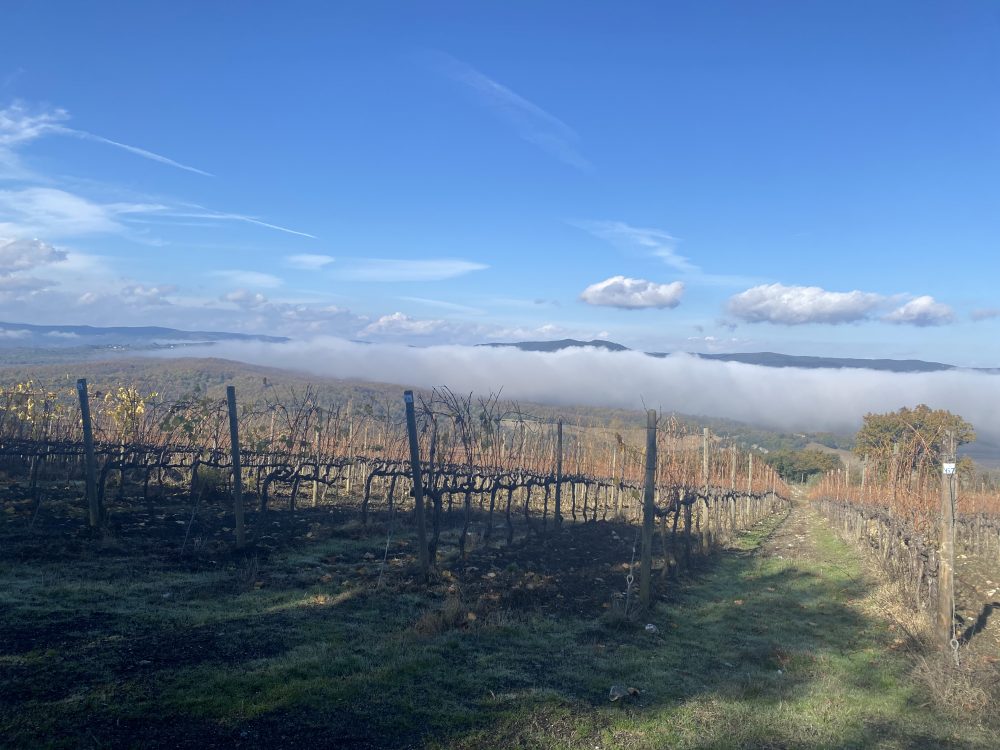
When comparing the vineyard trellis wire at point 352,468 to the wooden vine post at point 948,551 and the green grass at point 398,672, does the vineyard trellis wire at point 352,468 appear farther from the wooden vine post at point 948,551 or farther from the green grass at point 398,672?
the wooden vine post at point 948,551

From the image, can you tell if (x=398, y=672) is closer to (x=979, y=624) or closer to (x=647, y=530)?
(x=647, y=530)

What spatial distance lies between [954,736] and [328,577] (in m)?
8.67

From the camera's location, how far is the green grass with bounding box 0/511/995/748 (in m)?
5.74

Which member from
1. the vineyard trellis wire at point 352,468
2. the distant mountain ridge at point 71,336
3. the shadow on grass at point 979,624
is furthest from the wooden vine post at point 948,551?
the distant mountain ridge at point 71,336

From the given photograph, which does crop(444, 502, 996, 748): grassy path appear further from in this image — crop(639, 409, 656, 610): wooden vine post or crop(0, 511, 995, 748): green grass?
crop(639, 409, 656, 610): wooden vine post

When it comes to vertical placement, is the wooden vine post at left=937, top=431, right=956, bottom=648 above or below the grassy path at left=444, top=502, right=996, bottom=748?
above

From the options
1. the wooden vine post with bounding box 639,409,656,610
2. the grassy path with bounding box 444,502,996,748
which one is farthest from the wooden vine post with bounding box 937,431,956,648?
the wooden vine post with bounding box 639,409,656,610

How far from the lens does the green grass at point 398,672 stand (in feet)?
18.8

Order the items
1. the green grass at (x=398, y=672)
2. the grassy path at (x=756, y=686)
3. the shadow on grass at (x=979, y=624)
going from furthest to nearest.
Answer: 1. the shadow on grass at (x=979, y=624)
2. the grassy path at (x=756, y=686)
3. the green grass at (x=398, y=672)

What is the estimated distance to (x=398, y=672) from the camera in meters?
7.11

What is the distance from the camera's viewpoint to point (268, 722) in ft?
18.6

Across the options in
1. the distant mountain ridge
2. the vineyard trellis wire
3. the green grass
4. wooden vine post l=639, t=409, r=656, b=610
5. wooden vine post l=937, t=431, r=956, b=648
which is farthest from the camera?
the distant mountain ridge

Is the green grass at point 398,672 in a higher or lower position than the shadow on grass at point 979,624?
higher

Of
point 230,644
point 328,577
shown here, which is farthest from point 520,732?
point 328,577
